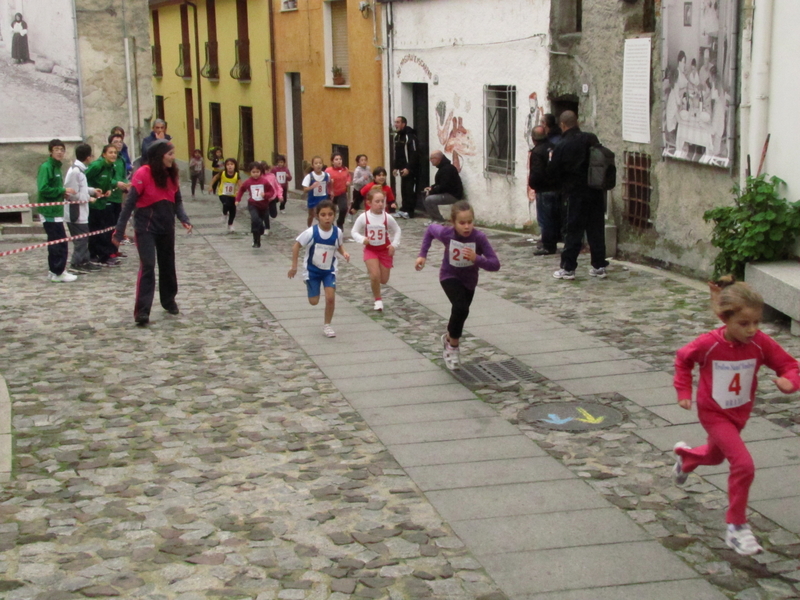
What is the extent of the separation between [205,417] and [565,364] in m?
2.80

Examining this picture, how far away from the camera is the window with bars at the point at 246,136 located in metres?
30.0

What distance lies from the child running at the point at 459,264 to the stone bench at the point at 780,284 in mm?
2593

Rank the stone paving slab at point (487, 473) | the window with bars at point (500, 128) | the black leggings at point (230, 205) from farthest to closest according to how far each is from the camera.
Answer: the black leggings at point (230, 205)
the window with bars at point (500, 128)
the stone paving slab at point (487, 473)

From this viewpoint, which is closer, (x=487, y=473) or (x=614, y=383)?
(x=487, y=473)

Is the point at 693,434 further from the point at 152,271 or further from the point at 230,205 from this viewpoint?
the point at 230,205

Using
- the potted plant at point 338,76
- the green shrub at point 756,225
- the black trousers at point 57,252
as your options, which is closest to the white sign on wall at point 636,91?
the green shrub at point 756,225

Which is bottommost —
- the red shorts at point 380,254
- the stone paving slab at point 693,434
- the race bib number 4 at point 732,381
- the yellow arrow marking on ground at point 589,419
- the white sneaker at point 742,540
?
the yellow arrow marking on ground at point 589,419

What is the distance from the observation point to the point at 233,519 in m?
5.08

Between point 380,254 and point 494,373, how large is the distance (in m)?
2.79

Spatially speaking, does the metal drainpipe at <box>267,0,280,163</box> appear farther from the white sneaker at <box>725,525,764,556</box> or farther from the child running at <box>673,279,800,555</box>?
the white sneaker at <box>725,525,764,556</box>

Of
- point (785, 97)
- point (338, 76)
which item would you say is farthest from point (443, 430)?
point (338, 76)

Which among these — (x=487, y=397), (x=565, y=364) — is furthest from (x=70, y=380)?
(x=565, y=364)

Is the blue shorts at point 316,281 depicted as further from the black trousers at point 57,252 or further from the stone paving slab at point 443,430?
the black trousers at point 57,252

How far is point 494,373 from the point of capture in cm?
784
